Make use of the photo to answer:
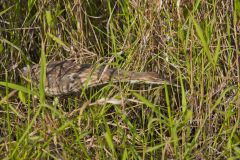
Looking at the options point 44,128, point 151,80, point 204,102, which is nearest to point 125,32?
point 151,80

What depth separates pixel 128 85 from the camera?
10.6 ft

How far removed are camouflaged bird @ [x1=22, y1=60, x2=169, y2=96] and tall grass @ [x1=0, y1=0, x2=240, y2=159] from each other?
5 cm

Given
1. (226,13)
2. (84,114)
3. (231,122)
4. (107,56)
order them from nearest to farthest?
(84,114) → (231,122) → (226,13) → (107,56)

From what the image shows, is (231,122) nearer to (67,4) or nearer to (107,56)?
(107,56)

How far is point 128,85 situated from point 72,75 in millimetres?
430

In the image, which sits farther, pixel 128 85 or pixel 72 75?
pixel 72 75

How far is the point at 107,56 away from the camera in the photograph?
3699 mm

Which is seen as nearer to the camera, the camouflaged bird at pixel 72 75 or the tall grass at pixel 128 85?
the tall grass at pixel 128 85

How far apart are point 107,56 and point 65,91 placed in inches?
13.9

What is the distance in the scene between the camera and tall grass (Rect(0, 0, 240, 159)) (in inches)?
111

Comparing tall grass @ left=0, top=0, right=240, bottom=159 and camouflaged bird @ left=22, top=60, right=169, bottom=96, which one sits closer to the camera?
tall grass @ left=0, top=0, right=240, bottom=159

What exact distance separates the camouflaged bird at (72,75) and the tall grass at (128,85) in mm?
52

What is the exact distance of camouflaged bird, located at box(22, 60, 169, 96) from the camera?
3.32 metres

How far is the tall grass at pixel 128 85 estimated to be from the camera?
282cm
